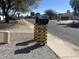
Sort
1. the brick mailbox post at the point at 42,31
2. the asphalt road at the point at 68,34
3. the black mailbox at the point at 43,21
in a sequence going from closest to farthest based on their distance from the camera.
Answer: the brick mailbox post at the point at 42,31, the black mailbox at the point at 43,21, the asphalt road at the point at 68,34

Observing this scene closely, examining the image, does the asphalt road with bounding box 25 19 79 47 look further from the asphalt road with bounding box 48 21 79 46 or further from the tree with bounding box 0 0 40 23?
the tree with bounding box 0 0 40 23

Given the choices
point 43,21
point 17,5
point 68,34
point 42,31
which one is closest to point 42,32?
point 42,31

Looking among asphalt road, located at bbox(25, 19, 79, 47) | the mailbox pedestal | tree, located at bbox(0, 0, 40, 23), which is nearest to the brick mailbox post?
the mailbox pedestal

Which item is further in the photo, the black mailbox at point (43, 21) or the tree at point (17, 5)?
the tree at point (17, 5)

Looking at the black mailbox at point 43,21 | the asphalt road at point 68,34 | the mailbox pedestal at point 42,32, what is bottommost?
the asphalt road at point 68,34

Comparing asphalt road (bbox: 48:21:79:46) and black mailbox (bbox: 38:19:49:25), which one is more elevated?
black mailbox (bbox: 38:19:49:25)

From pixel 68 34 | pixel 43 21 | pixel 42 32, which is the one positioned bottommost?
pixel 68 34

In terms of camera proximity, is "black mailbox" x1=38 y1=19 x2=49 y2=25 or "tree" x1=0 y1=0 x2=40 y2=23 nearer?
"black mailbox" x1=38 y1=19 x2=49 y2=25

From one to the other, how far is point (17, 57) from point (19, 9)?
34.1m

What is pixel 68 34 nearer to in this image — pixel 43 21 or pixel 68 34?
pixel 68 34

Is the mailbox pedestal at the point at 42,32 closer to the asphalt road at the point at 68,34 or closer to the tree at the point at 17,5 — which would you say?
the asphalt road at the point at 68,34

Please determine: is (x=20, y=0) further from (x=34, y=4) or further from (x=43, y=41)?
(x=43, y=41)

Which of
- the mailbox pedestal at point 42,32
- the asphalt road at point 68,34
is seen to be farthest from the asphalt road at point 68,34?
the mailbox pedestal at point 42,32

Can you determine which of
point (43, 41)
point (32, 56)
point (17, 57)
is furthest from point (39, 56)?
point (43, 41)
